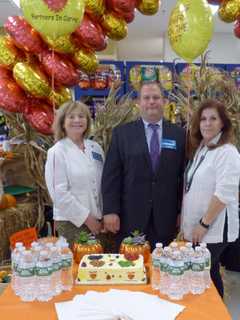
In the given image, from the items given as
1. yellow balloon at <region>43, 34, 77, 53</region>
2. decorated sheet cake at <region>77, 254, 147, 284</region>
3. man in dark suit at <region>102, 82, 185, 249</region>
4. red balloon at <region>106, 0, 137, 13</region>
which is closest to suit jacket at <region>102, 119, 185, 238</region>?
man in dark suit at <region>102, 82, 185, 249</region>

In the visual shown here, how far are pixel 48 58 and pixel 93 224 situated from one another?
1.33 meters

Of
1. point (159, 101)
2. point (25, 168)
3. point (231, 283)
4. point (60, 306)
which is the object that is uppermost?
point (159, 101)

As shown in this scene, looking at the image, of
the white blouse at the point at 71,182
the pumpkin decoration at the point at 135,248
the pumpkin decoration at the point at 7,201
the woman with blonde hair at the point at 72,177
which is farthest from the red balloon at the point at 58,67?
the pumpkin decoration at the point at 135,248

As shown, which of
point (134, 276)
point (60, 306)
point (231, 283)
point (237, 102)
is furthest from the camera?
point (237, 102)

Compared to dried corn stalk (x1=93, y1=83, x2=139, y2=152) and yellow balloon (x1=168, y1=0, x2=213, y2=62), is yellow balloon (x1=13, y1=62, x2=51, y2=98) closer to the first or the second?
dried corn stalk (x1=93, y1=83, x2=139, y2=152)

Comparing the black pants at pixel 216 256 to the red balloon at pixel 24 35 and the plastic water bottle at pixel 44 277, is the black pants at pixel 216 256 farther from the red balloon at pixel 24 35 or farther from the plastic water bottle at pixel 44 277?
the red balloon at pixel 24 35

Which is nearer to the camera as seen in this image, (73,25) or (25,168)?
(73,25)

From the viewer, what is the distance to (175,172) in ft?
7.48

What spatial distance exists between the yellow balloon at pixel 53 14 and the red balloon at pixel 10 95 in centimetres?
74

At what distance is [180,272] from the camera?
4.71 ft

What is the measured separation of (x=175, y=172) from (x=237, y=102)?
1418 mm

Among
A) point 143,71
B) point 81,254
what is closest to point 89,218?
point 81,254

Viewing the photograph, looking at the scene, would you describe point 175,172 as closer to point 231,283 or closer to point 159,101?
point 159,101

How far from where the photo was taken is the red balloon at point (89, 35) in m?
2.86
